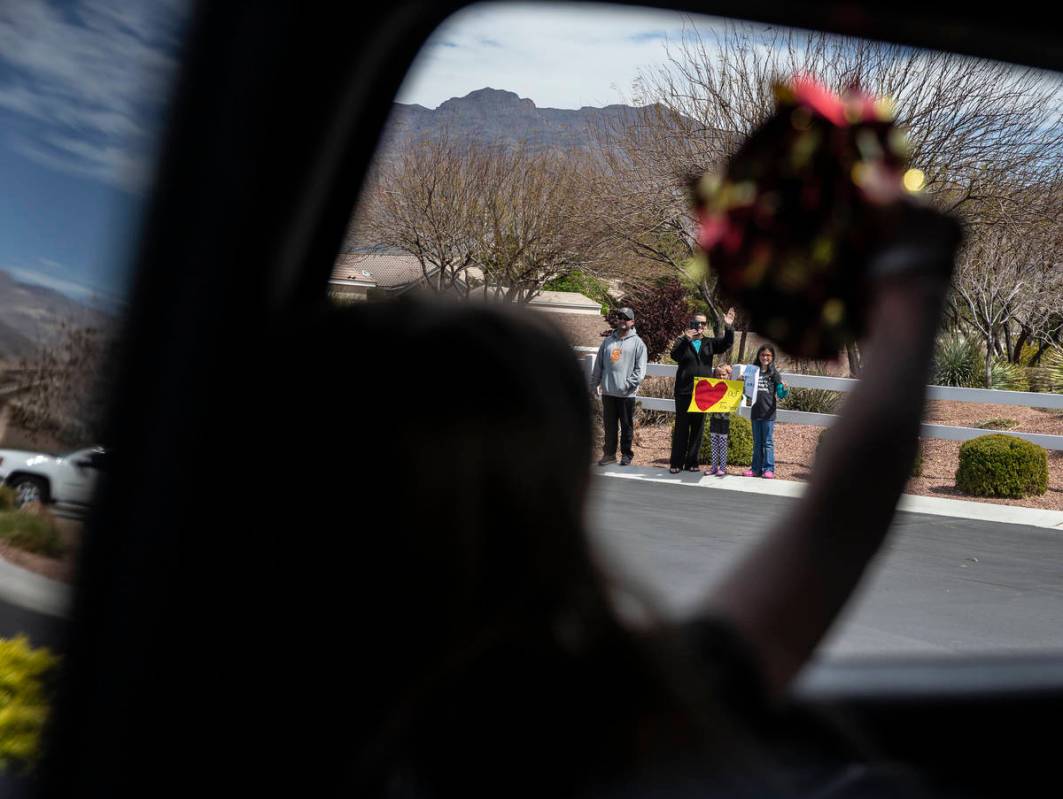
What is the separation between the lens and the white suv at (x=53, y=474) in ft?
3.51

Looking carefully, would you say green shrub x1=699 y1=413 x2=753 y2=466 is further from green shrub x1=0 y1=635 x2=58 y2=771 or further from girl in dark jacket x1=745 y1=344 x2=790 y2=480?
green shrub x1=0 y1=635 x2=58 y2=771

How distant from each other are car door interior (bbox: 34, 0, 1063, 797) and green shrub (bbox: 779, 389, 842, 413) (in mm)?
7187

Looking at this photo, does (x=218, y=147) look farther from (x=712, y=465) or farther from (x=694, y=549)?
(x=712, y=465)

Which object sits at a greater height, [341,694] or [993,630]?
[341,694]


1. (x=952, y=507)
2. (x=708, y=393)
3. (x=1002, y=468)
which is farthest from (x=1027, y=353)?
(x=708, y=393)

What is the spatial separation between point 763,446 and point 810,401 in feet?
7.85

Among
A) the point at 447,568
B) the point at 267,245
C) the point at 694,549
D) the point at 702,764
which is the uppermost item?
the point at 267,245

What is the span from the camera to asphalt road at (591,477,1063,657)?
5703 millimetres

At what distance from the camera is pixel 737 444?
12.2 m

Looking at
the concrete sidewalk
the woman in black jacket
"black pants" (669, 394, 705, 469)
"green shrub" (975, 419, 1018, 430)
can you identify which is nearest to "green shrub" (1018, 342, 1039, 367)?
"green shrub" (975, 419, 1018, 430)

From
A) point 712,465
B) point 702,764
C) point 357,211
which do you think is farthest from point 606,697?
point 712,465

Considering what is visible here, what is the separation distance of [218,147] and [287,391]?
0.21 m

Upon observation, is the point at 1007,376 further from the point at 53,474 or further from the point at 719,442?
the point at 53,474

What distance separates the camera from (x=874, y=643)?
5.39 meters
